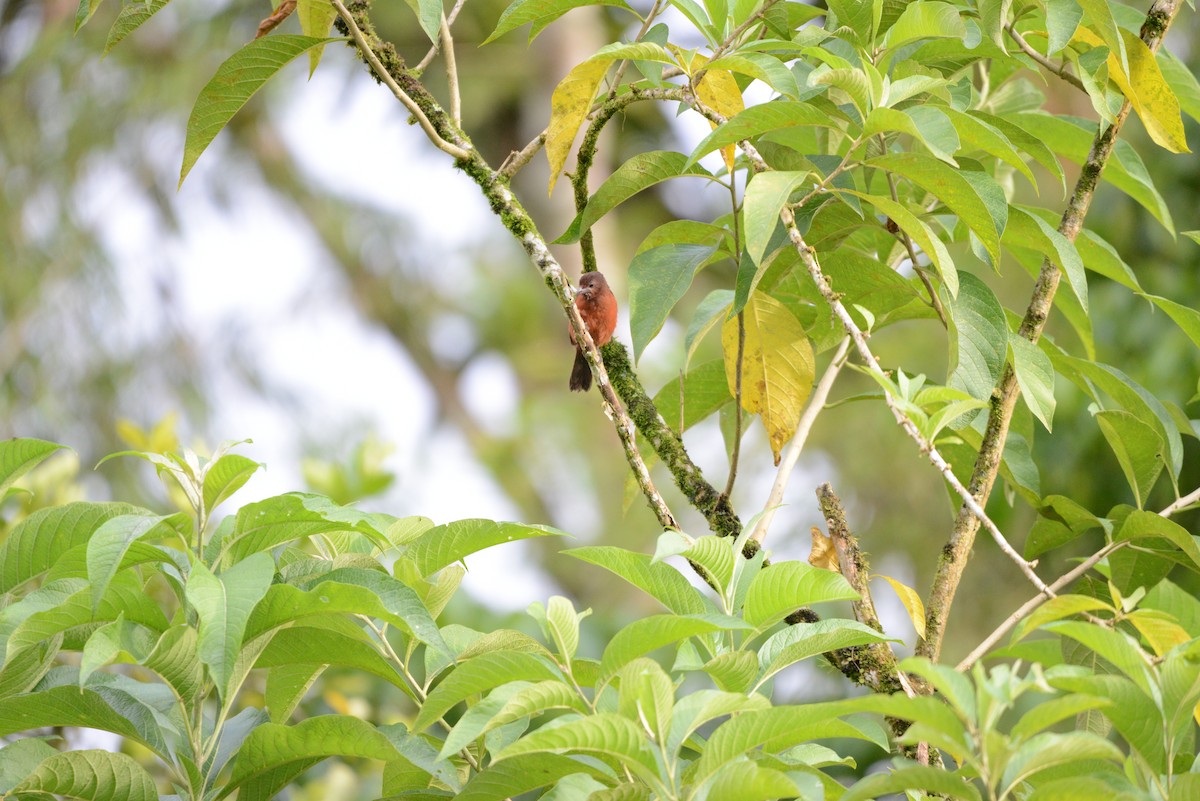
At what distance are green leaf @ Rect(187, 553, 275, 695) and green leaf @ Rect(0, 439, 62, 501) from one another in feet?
0.92

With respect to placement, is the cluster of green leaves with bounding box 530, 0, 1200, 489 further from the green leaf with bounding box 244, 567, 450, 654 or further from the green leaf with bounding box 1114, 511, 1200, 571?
the green leaf with bounding box 244, 567, 450, 654

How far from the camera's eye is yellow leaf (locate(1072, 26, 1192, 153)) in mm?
1264

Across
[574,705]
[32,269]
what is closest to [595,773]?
[574,705]

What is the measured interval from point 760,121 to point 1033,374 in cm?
45

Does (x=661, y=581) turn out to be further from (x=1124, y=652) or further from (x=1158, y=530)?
(x=1158, y=530)

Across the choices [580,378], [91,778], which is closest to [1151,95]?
[91,778]

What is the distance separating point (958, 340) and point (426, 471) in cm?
824

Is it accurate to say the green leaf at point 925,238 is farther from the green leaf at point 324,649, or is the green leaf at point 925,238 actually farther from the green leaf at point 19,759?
the green leaf at point 19,759

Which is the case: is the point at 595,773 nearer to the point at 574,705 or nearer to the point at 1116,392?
the point at 574,705

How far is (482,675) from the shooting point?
93cm

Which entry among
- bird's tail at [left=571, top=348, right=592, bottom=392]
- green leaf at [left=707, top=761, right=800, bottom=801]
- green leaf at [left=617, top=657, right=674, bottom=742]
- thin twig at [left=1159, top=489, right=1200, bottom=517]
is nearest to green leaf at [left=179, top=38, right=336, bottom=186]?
green leaf at [left=617, top=657, right=674, bottom=742]

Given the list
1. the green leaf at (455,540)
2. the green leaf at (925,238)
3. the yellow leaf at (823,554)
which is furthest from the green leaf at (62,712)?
the green leaf at (925,238)

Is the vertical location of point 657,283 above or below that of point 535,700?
above

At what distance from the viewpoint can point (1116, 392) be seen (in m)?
1.38
